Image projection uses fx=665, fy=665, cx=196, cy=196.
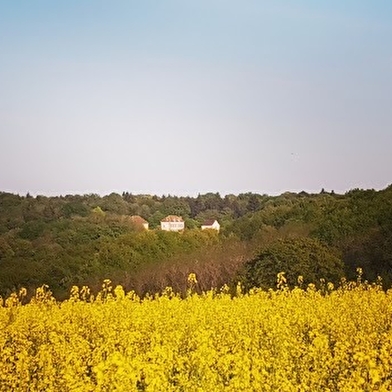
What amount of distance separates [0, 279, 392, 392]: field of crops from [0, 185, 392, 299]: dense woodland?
842 centimetres

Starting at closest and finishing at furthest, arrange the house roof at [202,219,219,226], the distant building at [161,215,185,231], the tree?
the tree < the distant building at [161,215,185,231] < the house roof at [202,219,219,226]

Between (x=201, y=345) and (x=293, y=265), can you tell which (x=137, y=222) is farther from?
(x=201, y=345)

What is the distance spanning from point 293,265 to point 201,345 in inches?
598

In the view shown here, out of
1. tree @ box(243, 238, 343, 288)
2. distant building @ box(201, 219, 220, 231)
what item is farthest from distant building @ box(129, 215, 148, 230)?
tree @ box(243, 238, 343, 288)

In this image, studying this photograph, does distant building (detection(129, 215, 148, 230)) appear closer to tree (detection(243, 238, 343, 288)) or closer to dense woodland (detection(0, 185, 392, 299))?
dense woodland (detection(0, 185, 392, 299))

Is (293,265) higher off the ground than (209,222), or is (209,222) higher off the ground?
(209,222)

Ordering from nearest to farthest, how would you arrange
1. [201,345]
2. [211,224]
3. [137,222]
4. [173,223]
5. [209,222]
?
[201,345] < [137,222] < [173,223] < [211,224] < [209,222]

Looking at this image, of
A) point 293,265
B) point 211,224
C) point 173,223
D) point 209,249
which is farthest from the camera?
point 211,224

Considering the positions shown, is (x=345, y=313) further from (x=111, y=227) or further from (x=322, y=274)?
(x=111, y=227)

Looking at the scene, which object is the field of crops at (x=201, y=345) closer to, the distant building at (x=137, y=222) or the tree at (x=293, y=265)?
the tree at (x=293, y=265)

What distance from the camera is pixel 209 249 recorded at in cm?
3988

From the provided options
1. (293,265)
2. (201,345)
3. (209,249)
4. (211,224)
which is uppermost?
(211,224)

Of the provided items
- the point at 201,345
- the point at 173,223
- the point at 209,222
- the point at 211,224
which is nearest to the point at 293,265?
the point at 201,345

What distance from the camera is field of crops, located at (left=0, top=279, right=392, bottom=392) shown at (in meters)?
6.88
